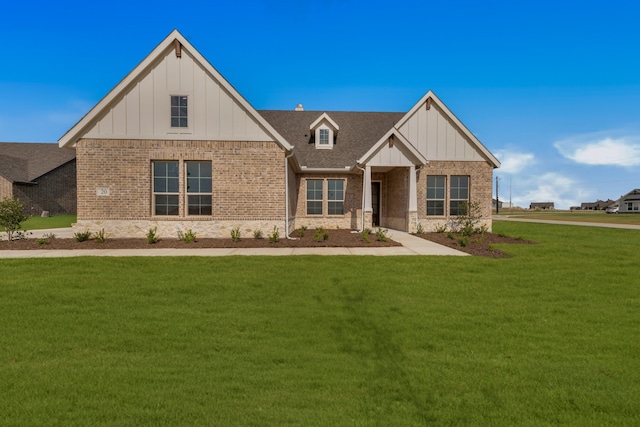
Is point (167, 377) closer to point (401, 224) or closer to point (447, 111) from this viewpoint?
point (401, 224)

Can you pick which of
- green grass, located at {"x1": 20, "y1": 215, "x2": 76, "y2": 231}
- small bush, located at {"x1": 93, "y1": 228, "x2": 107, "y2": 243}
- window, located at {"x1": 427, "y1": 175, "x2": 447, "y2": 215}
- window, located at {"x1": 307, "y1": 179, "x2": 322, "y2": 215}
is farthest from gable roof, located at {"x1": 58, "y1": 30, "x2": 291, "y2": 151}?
green grass, located at {"x1": 20, "y1": 215, "x2": 76, "y2": 231}

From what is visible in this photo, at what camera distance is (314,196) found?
1878 centimetres

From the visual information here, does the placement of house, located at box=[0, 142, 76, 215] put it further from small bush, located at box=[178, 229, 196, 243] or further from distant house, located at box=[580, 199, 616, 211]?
distant house, located at box=[580, 199, 616, 211]

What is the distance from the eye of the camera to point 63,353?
3990mm

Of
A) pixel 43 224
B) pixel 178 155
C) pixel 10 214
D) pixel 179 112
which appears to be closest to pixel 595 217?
pixel 178 155

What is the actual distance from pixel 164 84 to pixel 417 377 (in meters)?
14.1

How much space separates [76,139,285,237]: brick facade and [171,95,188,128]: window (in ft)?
2.57

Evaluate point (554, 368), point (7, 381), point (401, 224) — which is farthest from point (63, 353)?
point (401, 224)

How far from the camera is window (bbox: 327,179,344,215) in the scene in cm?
1878

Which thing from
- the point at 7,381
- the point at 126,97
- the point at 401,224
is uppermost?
the point at 126,97

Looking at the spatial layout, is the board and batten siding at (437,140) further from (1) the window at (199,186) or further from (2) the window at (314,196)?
(1) the window at (199,186)

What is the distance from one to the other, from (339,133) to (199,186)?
1054cm

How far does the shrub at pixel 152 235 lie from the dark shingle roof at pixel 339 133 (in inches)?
326

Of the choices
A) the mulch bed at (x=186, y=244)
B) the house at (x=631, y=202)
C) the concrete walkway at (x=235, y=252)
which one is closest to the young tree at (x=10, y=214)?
the mulch bed at (x=186, y=244)
